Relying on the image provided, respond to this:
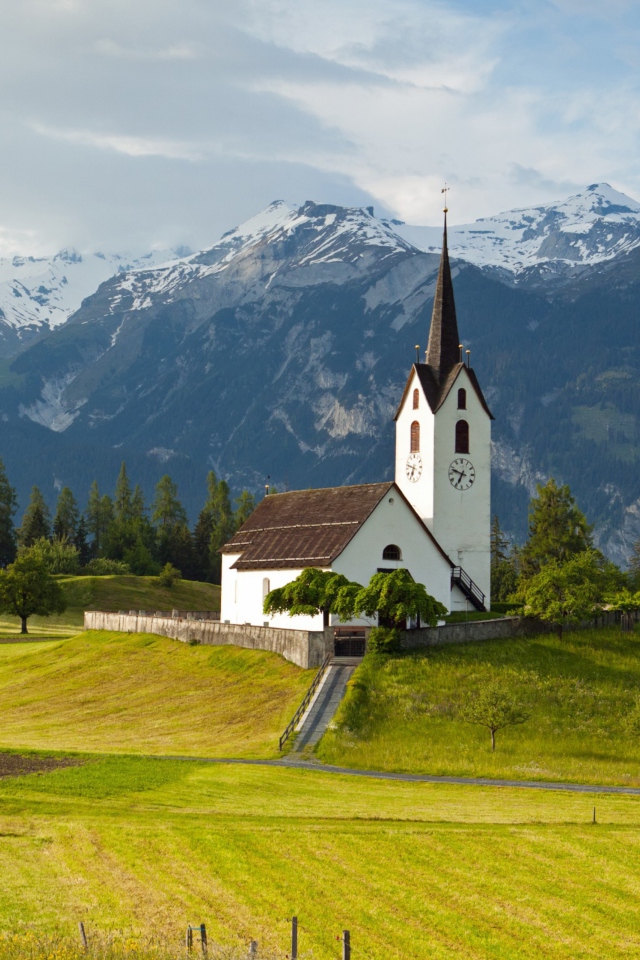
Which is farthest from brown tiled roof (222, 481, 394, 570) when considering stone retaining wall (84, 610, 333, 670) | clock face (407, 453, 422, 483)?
stone retaining wall (84, 610, 333, 670)

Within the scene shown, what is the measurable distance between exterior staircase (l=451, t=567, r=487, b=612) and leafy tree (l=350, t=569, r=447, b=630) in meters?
13.7

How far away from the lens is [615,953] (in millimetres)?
22766

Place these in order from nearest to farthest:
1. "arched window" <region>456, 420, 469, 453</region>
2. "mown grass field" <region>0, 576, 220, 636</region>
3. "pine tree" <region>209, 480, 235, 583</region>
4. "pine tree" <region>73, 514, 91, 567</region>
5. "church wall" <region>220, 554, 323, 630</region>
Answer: "church wall" <region>220, 554, 323, 630</region>, "arched window" <region>456, 420, 469, 453</region>, "mown grass field" <region>0, 576, 220, 636</region>, "pine tree" <region>209, 480, 235, 583</region>, "pine tree" <region>73, 514, 91, 567</region>

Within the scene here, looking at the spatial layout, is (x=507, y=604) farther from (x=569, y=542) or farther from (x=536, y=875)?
(x=536, y=875)

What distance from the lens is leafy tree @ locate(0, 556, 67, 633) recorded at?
4291 inches

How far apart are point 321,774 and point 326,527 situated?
94.8ft

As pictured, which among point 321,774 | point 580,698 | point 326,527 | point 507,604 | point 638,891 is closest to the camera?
point 638,891

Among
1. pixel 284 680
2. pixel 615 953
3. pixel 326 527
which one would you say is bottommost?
pixel 615 953

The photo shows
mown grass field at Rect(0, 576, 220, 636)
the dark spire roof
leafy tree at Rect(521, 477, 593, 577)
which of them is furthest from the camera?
mown grass field at Rect(0, 576, 220, 636)

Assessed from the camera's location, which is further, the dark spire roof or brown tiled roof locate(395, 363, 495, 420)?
the dark spire roof

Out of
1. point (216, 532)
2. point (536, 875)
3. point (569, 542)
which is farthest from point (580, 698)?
point (216, 532)

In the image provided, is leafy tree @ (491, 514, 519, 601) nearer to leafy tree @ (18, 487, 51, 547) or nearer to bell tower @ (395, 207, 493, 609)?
bell tower @ (395, 207, 493, 609)

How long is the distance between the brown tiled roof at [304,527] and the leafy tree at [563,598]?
1038 centimetres

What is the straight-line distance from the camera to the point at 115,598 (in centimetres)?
12238
